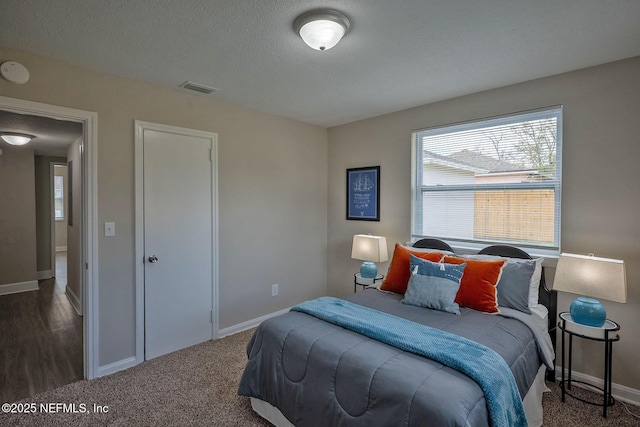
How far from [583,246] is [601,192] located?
0.44m

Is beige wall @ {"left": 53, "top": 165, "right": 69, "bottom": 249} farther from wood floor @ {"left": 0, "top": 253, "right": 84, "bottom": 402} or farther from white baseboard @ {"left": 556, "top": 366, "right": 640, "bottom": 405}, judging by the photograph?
white baseboard @ {"left": 556, "top": 366, "right": 640, "bottom": 405}

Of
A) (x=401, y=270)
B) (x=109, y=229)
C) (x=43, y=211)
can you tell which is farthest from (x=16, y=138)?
(x=401, y=270)

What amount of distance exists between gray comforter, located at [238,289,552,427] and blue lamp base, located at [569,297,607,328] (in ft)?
1.02

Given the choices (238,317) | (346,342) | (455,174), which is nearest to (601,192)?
(455,174)

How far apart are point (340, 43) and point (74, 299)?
4780mm

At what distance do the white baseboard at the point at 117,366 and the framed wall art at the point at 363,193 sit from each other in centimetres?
279

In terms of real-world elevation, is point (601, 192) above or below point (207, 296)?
above

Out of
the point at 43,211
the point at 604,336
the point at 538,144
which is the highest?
the point at 538,144

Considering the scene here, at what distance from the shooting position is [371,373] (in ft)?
5.20

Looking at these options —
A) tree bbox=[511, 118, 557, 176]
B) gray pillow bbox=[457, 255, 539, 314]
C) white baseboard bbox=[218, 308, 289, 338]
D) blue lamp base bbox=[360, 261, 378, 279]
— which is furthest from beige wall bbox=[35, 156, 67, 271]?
tree bbox=[511, 118, 557, 176]

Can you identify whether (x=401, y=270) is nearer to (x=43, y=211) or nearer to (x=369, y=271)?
(x=369, y=271)

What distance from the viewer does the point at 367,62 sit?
244cm

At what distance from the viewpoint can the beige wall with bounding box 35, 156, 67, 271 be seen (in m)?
5.64

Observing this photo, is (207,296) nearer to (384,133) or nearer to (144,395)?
(144,395)
